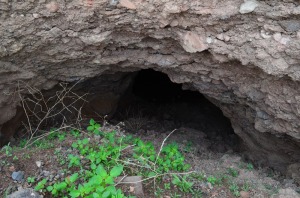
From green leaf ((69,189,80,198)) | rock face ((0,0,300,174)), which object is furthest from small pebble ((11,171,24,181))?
rock face ((0,0,300,174))

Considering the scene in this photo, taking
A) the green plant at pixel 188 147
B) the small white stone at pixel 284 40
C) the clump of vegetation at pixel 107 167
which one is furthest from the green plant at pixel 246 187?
the small white stone at pixel 284 40

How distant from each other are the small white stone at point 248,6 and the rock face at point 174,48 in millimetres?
10

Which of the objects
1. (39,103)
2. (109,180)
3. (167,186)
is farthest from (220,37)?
(39,103)

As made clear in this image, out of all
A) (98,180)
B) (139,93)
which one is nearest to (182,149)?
(98,180)

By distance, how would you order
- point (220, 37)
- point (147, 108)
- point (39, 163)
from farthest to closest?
point (147, 108) < point (220, 37) < point (39, 163)

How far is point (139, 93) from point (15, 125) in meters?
2.58

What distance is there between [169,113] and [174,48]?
2.42 metres

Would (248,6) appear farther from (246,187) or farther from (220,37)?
(246,187)

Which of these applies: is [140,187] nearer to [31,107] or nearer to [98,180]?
[98,180]

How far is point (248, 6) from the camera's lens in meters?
2.51

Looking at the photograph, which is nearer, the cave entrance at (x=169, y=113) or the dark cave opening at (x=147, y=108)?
the dark cave opening at (x=147, y=108)

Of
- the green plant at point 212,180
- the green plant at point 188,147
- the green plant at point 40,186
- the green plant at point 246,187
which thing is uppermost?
the green plant at point 40,186

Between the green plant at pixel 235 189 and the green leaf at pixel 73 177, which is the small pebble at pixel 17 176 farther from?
the green plant at pixel 235 189

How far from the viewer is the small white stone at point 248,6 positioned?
2494 millimetres
